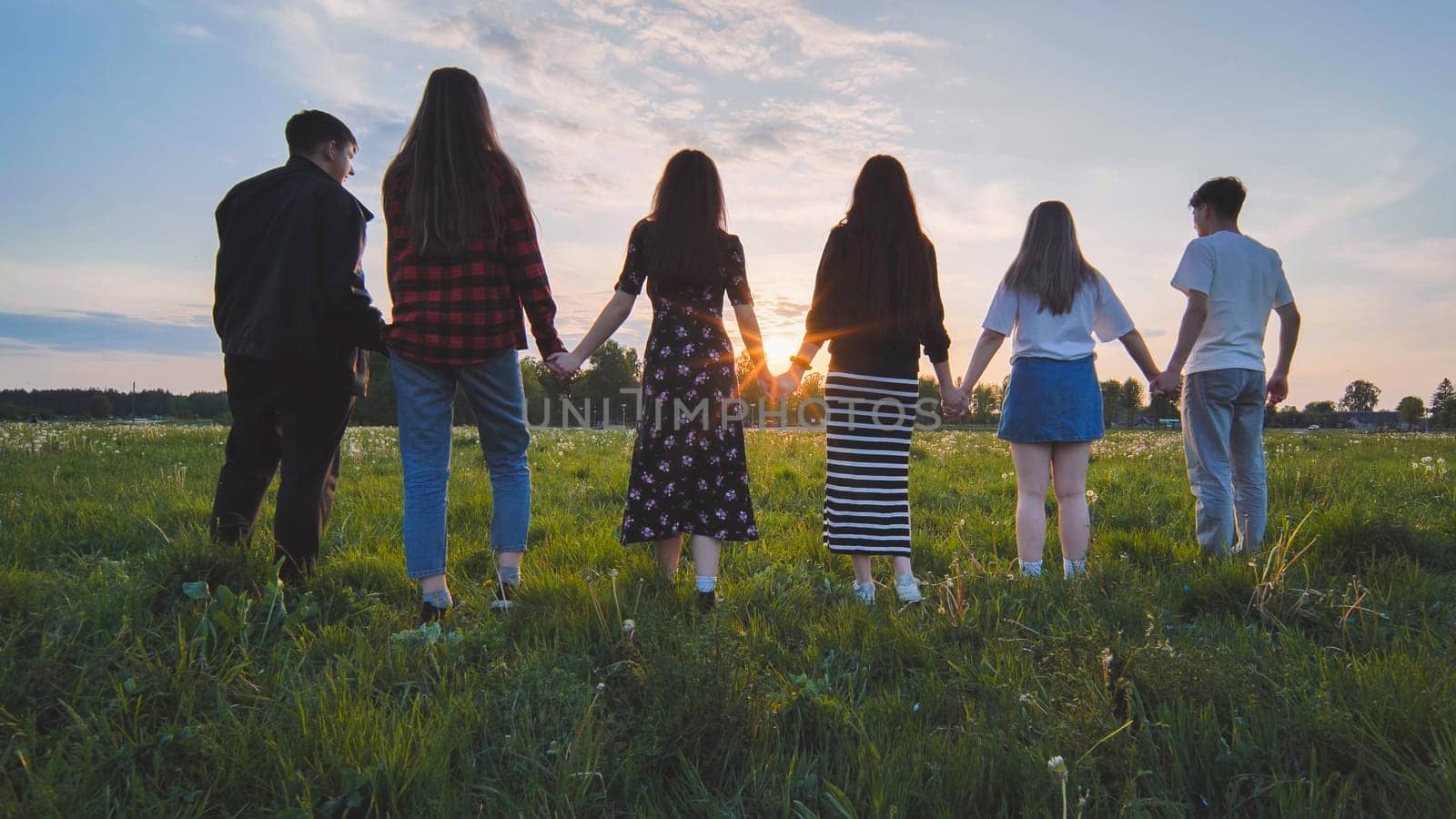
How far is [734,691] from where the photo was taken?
2.45 m

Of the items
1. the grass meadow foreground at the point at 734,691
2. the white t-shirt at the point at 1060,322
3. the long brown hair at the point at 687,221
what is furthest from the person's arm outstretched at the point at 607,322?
the white t-shirt at the point at 1060,322

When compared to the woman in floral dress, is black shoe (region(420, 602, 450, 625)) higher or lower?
lower

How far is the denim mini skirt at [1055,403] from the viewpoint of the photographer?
4543 mm

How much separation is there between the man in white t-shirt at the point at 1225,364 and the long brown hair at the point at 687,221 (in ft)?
11.1

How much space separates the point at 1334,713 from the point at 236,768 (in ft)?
10.6

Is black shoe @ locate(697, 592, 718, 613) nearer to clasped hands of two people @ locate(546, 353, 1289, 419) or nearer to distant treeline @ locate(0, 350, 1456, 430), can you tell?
clasped hands of two people @ locate(546, 353, 1289, 419)

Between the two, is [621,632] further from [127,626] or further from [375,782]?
[127,626]

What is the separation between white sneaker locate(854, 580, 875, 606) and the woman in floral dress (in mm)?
645

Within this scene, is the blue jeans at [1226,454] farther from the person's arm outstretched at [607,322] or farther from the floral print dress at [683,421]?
the person's arm outstretched at [607,322]

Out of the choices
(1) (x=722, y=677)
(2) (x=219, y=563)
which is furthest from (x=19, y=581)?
(1) (x=722, y=677)

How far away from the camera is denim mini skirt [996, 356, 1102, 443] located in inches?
179

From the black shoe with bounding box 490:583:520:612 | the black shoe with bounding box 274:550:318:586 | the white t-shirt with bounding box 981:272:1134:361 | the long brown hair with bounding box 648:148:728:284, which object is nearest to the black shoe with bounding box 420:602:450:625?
the black shoe with bounding box 490:583:520:612

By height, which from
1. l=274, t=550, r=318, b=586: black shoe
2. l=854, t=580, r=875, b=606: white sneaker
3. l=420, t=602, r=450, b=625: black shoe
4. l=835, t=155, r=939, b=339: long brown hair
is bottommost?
l=420, t=602, r=450, b=625: black shoe

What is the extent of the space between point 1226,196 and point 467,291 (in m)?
5.21
